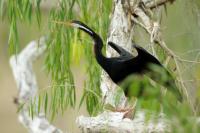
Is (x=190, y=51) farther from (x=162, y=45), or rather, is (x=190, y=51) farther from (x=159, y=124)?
(x=159, y=124)

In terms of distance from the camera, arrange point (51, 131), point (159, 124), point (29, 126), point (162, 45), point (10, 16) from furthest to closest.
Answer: point (29, 126), point (51, 131), point (10, 16), point (162, 45), point (159, 124)

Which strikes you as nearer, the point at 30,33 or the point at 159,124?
the point at 159,124

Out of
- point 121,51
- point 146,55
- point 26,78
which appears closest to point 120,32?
point 121,51

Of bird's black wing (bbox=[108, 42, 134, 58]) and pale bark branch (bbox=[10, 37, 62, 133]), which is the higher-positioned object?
bird's black wing (bbox=[108, 42, 134, 58])

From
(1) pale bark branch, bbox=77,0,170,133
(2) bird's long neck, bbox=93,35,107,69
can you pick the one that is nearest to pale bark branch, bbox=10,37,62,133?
(1) pale bark branch, bbox=77,0,170,133

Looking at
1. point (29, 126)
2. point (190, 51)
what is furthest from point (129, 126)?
point (29, 126)

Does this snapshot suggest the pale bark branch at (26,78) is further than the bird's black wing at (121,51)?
Yes

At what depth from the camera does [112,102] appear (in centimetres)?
273

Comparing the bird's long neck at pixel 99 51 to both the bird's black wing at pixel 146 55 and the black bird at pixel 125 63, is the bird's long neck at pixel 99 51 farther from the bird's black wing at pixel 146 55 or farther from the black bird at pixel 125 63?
the bird's black wing at pixel 146 55

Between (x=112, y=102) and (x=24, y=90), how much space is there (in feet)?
7.41

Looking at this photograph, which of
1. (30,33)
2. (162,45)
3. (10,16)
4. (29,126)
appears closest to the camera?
(162,45)

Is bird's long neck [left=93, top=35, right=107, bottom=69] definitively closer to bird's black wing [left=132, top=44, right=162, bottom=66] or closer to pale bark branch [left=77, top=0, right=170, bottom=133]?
pale bark branch [left=77, top=0, right=170, bottom=133]

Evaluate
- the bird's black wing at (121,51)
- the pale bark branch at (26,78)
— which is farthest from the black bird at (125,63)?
the pale bark branch at (26,78)

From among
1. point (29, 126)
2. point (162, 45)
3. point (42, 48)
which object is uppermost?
point (162, 45)
